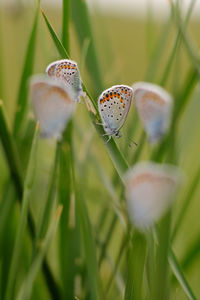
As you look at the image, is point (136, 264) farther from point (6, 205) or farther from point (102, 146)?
point (102, 146)

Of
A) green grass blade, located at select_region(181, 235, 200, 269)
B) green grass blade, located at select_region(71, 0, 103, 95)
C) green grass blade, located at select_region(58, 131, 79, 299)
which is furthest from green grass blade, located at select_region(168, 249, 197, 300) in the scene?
green grass blade, located at select_region(71, 0, 103, 95)

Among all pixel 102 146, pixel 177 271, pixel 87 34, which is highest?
pixel 87 34

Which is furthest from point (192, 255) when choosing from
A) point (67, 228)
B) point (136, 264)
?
point (136, 264)

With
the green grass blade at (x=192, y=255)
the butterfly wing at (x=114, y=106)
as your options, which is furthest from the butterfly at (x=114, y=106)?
the green grass blade at (x=192, y=255)

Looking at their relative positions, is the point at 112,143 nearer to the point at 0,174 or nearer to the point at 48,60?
the point at 48,60

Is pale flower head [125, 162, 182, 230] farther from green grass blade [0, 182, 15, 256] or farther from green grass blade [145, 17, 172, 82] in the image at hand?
green grass blade [145, 17, 172, 82]

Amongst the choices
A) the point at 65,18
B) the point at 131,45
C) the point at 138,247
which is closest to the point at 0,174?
the point at 65,18

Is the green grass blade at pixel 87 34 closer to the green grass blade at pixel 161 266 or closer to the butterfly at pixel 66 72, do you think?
the butterfly at pixel 66 72

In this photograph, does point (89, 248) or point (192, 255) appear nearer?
point (89, 248)
